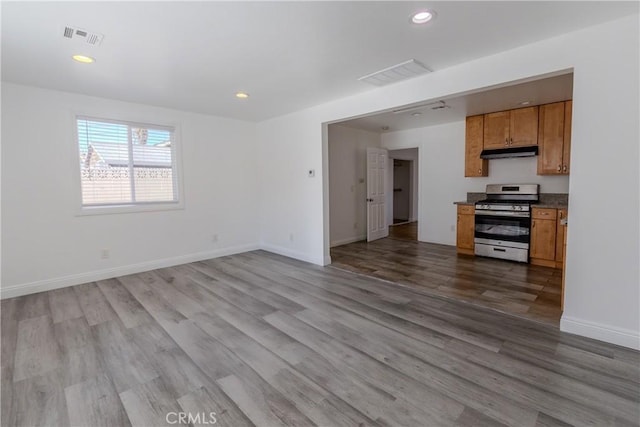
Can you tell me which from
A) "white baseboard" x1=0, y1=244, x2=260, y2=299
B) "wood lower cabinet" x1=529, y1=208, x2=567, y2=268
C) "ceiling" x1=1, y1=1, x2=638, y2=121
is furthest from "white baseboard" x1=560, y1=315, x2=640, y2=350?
"white baseboard" x1=0, y1=244, x2=260, y2=299

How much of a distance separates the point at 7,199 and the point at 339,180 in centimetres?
490

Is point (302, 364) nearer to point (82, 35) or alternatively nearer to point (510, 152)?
point (82, 35)

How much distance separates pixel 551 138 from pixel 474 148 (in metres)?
1.11

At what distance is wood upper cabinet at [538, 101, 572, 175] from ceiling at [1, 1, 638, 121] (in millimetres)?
2678

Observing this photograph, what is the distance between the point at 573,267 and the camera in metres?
2.53

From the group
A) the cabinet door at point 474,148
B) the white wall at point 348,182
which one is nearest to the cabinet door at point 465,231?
the cabinet door at point 474,148

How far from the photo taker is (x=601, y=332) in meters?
2.42

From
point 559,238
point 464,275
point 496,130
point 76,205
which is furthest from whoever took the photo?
point 496,130

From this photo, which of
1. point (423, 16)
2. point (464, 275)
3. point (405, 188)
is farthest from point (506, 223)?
point (405, 188)

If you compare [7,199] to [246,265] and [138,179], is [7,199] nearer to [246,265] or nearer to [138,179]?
[138,179]

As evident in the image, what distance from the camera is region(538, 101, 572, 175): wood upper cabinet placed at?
445cm

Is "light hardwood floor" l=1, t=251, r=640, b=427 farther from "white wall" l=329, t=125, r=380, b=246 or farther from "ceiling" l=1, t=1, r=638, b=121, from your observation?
"white wall" l=329, t=125, r=380, b=246

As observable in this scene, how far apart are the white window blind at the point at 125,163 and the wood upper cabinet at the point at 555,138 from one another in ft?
19.3

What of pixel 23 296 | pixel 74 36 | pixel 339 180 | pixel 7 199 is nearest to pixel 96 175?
pixel 7 199
